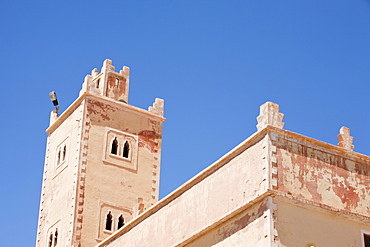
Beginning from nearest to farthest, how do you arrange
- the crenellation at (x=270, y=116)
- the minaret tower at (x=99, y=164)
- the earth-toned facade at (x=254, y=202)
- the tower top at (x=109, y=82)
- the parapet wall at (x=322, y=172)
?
the earth-toned facade at (x=254, y=202) < the parapet wall at (x=322, y=172) < the crenellation at (x=270, y=116) < the minaret tower at (x=99, y=164) < the tower top at (x=109, y=82)

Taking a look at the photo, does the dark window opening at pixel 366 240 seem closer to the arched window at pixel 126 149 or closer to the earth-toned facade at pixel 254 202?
the earth-toned facade at pixel 254 202

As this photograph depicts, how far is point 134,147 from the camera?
34.2 metres

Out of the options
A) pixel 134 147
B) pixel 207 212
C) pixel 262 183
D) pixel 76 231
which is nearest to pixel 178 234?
pixel 207 212

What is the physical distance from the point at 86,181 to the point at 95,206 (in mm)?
1067

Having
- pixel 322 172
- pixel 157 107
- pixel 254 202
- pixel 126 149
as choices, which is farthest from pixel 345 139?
pixel 157 107

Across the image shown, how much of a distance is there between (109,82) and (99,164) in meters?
4.09

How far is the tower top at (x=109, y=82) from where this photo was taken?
34375 millimetres

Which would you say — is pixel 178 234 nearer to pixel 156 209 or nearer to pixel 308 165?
pixel 156 209

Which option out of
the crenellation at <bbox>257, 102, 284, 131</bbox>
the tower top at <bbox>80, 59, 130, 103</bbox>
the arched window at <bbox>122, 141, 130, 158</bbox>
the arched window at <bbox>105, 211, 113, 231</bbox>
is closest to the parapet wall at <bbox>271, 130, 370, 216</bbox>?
the crenellation at <bbox>257, 102, 284, 131</bbox>

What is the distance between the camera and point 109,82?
35.4 m

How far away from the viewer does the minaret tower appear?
106ft

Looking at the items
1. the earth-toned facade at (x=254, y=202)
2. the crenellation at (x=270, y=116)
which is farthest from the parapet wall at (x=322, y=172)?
the crenellation at (x=270, y=116)

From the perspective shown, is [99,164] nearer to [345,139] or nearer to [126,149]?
[126,149]

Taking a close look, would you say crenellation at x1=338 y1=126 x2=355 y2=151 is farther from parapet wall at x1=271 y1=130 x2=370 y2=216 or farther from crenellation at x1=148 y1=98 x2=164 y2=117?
crenellation at x1=148 y1=98 x2=164 y2=117
